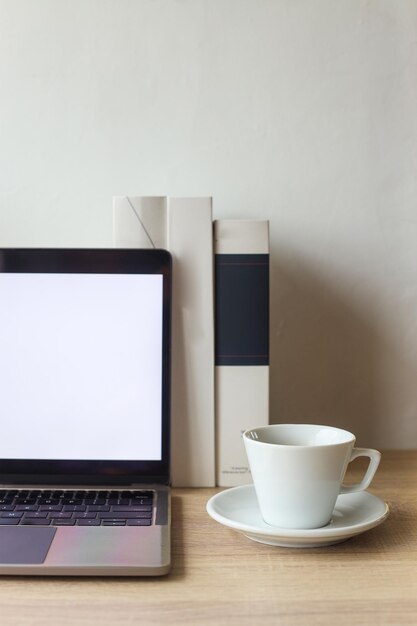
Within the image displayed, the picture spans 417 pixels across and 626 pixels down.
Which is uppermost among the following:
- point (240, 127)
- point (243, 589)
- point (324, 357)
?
point (240, 127)

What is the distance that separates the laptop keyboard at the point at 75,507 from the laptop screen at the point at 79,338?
76 mm

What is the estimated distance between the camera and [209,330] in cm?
83

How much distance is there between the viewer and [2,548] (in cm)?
59

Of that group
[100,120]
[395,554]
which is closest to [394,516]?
[395,554]

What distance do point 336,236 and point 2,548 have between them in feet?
1.90

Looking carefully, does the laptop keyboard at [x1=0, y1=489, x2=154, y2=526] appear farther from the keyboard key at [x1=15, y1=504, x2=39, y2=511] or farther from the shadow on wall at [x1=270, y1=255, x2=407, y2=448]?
the shadow on wall at [x1=270, y1=255, x2=407, y2=448]

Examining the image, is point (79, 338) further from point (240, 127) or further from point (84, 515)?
point (240, 127)

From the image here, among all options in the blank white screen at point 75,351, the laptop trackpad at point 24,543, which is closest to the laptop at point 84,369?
the blank white screen at point 75,351

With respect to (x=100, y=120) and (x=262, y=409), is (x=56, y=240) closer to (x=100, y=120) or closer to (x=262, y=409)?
(x=100, y=120)

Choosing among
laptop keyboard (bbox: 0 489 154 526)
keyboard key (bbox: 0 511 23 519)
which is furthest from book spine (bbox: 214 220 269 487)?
keyboard key (bbox: 0 511 23 519)

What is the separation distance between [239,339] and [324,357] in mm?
196

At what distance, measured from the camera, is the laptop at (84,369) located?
2.58 feet

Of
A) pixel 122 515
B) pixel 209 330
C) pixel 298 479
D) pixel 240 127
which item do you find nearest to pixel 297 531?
pixel 298 479

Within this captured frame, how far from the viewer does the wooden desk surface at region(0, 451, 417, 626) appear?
19.8 inches
